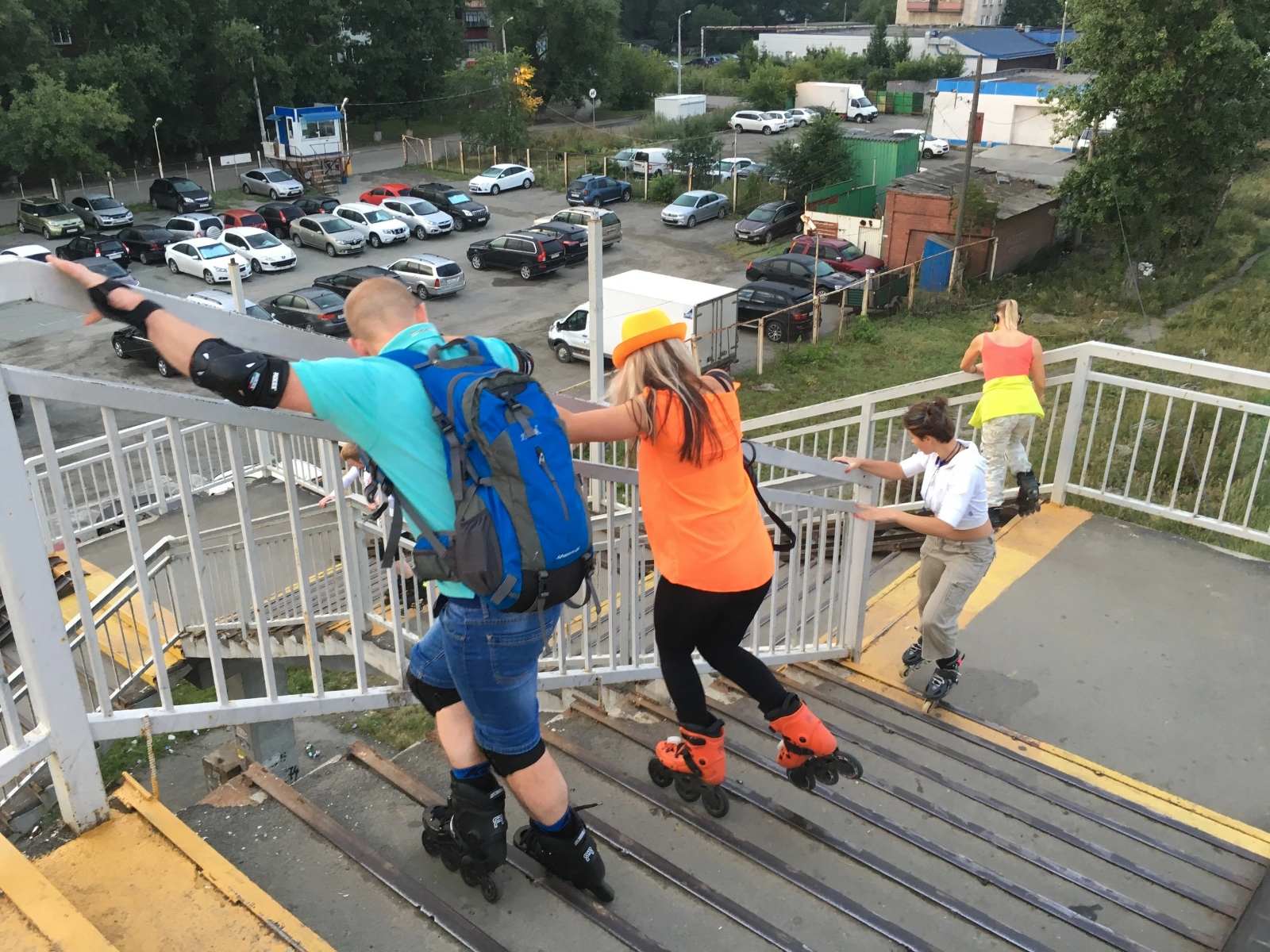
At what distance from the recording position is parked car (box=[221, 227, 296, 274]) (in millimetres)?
28750

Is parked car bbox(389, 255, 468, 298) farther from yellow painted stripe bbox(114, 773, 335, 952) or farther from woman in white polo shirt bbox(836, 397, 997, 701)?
yellow painted stripe bbox(114, 773, 335, 952)

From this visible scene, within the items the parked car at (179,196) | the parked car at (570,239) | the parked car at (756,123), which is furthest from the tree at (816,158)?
the parked car at (179,196)

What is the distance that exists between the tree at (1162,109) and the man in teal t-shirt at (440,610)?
24.4 meters

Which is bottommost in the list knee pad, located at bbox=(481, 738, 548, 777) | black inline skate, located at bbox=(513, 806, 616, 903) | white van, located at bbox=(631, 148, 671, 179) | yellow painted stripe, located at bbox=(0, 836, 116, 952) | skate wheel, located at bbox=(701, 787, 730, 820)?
white van, located at bbox=(631, 148, 671, 179)

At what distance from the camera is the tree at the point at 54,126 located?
107 ft

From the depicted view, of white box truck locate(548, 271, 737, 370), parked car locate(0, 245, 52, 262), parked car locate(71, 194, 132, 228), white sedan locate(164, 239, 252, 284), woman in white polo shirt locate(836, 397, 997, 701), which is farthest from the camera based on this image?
parked car locate(71, 194, 132, 228)

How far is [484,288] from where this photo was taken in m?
27.8

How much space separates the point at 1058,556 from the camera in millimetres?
6496

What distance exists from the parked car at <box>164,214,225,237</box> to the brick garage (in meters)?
19.5

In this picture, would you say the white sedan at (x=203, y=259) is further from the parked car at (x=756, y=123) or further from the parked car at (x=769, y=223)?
the parked car at (x=756, y=123)

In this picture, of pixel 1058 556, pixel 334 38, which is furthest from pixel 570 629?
pixel 334 38

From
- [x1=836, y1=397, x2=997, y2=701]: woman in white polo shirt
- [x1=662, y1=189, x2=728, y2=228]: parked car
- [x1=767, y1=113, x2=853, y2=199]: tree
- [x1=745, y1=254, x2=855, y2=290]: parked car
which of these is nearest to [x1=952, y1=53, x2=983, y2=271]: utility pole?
[x1=745, y1=254, x2=855, y2=290]: parked car

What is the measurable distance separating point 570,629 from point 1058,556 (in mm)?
3144

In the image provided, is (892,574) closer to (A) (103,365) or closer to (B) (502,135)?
(A) (103,365)
